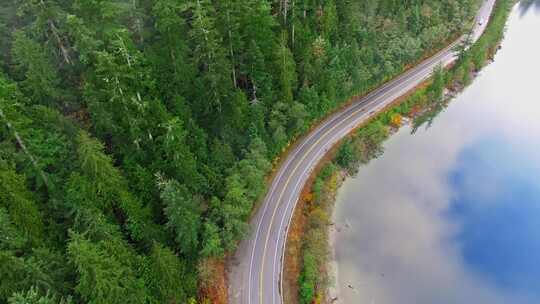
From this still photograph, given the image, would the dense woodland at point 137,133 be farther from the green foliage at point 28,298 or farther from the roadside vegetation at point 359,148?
the roadside vegetation at point 359,148

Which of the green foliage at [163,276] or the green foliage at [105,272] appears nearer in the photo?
the green foliage at [105,272]

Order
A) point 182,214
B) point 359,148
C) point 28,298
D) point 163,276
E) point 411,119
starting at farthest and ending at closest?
point 411,119, point 359,148, point 182,214, point 163,276, point 28,298

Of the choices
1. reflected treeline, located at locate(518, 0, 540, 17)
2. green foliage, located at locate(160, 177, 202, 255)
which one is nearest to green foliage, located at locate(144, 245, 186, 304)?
green foliage, located at locate(160, 177, 202, 255)

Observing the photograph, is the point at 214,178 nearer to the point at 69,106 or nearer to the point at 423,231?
the point at 69,106

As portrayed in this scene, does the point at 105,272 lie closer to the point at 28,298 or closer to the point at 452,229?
the point at 28,298

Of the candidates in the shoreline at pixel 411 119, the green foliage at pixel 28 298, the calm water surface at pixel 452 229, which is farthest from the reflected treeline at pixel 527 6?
the green foliage at pixel 28 298

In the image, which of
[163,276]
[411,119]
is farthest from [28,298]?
[411,119]
